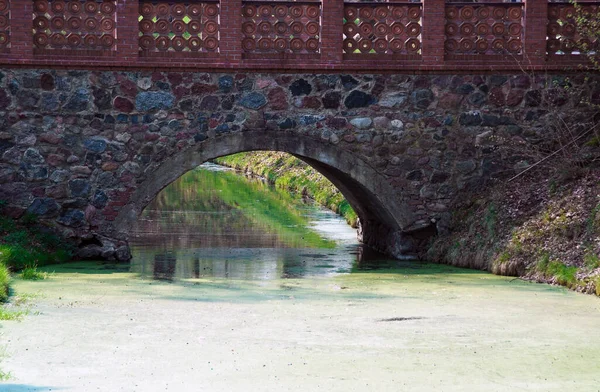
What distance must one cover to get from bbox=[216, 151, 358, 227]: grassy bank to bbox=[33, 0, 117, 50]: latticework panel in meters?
7.52

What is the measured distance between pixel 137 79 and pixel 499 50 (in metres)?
4.71

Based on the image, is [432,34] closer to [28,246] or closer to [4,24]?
[4,24]

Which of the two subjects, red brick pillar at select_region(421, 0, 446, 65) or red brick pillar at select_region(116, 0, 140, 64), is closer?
red brick pillar at select_region(116, 0, 140, 64)

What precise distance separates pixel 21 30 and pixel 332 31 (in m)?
3.90

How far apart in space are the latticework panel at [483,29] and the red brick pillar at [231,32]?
273 cm

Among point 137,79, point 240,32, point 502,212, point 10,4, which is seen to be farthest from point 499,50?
point 10,4

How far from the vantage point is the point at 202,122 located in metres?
12.1

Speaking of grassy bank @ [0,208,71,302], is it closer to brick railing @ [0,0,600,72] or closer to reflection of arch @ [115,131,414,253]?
reflection of arch @ [115,131,414,253]

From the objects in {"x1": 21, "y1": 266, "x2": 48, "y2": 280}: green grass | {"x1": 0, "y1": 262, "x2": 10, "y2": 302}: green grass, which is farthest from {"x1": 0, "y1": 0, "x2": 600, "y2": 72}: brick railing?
{"x1": 0, "y1": 262, "x2": 10, "y2": 302}: green grass

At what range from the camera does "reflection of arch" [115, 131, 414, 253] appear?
40.0 feet

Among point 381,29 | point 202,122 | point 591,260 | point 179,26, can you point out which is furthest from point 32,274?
point 591,260

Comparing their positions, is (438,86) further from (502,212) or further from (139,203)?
(139,203)

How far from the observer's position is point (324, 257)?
13.6 m

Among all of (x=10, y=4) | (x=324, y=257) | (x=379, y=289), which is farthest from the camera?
(x=324, y=257)
